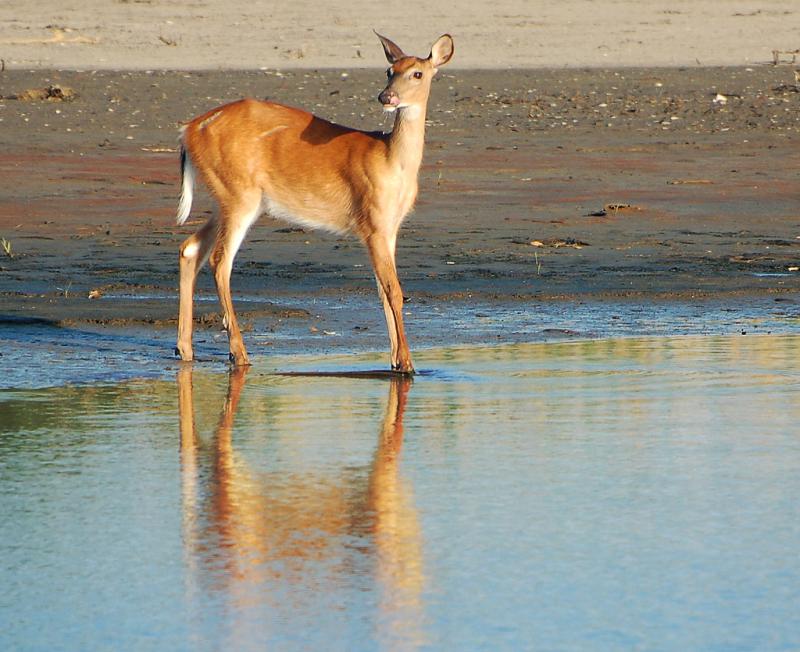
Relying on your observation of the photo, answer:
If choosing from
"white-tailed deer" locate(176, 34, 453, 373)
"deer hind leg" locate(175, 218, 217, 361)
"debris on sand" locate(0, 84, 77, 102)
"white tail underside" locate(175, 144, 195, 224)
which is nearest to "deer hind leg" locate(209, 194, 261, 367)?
"white-tailed deer" locate(176, 34, 453, 373)

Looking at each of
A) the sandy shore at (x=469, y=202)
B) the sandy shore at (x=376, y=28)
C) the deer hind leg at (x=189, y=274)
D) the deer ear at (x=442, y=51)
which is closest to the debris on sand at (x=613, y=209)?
the sandy shore at (x=469, y=202)

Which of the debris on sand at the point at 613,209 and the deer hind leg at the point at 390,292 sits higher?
the debris on sand at the point at 613,209

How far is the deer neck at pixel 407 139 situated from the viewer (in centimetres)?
913

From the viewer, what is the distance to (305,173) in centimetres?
945

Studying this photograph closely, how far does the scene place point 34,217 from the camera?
45.5 ft

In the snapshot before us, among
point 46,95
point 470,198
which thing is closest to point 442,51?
point 470,198

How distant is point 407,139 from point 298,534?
4167 mm

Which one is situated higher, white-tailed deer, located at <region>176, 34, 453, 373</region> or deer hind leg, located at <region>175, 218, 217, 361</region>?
white-tailed deer, located at <region>176, 34, 453, 373</region>

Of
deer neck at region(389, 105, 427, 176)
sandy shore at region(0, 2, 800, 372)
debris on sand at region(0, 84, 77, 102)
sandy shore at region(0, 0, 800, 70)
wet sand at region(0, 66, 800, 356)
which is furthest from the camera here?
sandy shore at region(0, 0, 800, 70)

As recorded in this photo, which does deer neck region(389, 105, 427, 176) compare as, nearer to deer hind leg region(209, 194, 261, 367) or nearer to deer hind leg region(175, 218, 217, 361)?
deer hind leg region(209, 194, 261, 367)

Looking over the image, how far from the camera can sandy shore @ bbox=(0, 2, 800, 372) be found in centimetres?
1106

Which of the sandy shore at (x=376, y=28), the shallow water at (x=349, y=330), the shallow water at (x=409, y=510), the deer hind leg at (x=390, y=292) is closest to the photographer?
the shallow water at (x=409, y=510)

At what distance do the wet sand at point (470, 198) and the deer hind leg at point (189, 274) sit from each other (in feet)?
1.81

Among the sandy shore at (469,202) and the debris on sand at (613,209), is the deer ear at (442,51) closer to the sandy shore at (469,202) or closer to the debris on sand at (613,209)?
the sandy shore at (469,202)
